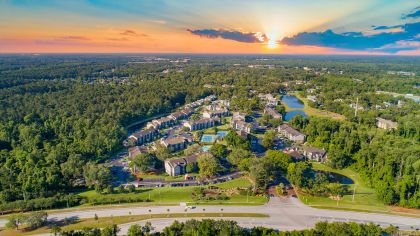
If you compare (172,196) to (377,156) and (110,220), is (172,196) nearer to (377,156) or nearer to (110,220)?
(110,220)

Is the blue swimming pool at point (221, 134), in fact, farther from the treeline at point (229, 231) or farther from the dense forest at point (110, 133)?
the treeline at point (229, 231)

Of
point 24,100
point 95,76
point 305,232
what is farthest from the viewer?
point 95,76

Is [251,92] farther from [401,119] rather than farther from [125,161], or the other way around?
[125,161]

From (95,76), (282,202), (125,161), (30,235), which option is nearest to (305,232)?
(282,202)

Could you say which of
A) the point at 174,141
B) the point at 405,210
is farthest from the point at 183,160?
the point at 405,210

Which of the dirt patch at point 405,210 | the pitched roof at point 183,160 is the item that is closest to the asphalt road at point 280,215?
the dirt patch at point 405,210

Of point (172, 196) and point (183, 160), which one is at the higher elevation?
point (183, 160)

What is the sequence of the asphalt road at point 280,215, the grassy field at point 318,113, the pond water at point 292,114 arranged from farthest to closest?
1. the grassy field at point 318,113
2. the pond water at point 292,114
3. the asphalt road at point 280,215
